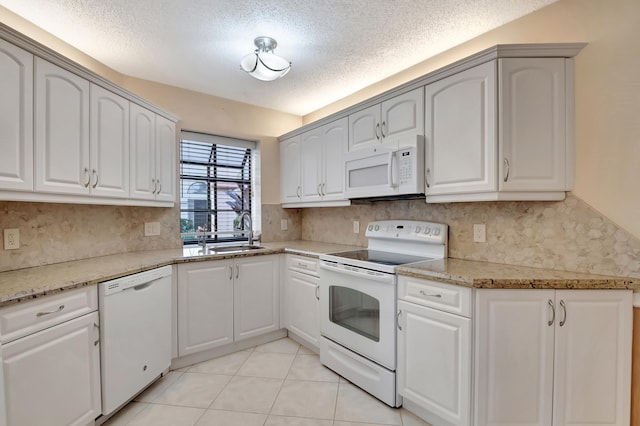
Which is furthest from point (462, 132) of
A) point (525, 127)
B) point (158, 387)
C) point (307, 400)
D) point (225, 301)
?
point (158, 387)

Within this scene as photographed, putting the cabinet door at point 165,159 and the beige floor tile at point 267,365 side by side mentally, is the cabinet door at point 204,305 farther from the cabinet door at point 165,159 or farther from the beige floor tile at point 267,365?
Answer: the cabinet door at point 165,159

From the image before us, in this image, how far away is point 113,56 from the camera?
228cm

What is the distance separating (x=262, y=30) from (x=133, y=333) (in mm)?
2158

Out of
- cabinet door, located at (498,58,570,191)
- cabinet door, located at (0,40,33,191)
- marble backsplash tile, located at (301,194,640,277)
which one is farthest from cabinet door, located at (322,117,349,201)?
cabinet door, located at (0,40,33,191)

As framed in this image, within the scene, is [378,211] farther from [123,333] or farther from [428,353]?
[123,333]

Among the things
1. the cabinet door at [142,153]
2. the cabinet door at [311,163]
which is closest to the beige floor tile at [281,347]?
the cabinet door at [311,163]

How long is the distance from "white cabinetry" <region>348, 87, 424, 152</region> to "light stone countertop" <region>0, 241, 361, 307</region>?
1.06 meters

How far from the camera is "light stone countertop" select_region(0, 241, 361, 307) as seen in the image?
1.38 m

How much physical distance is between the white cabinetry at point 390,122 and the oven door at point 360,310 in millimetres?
1000

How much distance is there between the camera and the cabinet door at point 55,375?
1.30 m

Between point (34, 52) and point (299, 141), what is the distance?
2.10 metres

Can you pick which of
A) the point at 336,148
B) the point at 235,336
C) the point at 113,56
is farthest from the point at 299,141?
the point at 235,336

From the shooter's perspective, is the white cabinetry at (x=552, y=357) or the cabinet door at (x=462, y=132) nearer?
the white cabinetry at (x=552, y=357)

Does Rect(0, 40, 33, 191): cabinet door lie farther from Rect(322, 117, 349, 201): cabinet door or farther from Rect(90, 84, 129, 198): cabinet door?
Rect(322, 117, 349, 201): cabinet door
